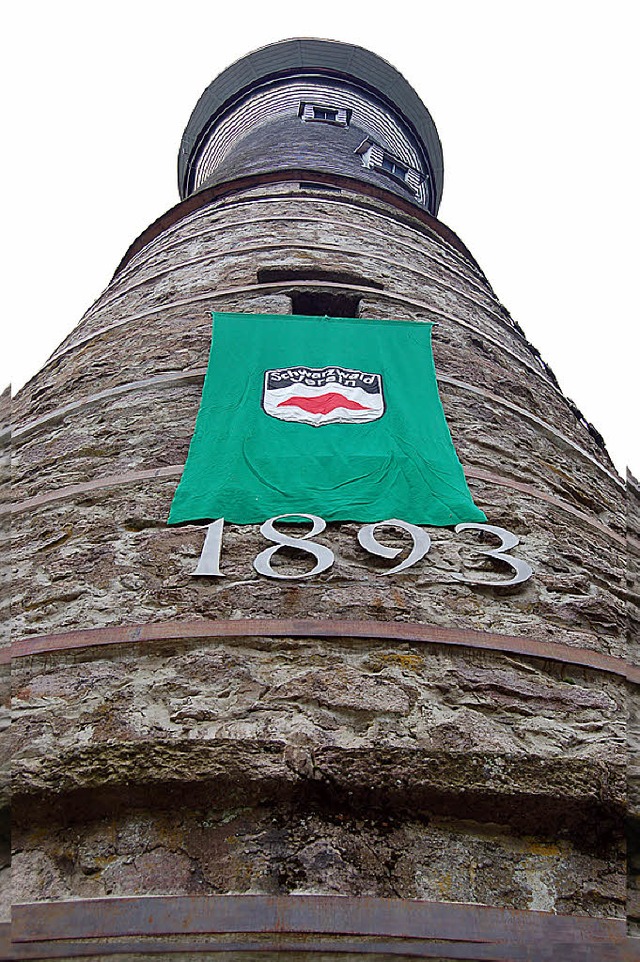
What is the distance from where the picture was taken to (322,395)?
435cm

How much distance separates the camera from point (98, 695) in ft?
8.57

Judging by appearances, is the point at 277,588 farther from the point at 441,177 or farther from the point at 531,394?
the point at 441,177

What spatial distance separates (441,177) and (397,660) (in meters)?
15.9

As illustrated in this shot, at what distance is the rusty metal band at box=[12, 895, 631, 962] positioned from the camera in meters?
2.02

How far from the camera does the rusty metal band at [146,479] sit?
3.78 meters

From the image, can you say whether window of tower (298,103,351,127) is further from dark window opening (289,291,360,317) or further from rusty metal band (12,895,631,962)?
rusty metal band (12,895,631,962)

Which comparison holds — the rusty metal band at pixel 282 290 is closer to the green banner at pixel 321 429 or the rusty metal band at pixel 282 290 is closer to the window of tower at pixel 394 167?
the green banner at pixel 321 429

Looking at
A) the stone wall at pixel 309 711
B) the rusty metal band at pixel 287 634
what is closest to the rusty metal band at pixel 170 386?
the stone wall at pixel 309 711

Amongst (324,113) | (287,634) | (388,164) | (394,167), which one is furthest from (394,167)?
(287,634)

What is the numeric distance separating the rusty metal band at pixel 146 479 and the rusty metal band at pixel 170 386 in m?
0.89

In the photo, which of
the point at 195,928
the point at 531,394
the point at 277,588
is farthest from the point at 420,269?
the point at 195,928

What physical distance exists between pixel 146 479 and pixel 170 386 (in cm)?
99

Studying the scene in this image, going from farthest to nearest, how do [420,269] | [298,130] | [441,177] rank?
[441,177]
[298,130]
[420,269]

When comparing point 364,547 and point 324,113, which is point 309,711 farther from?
point 324,113
